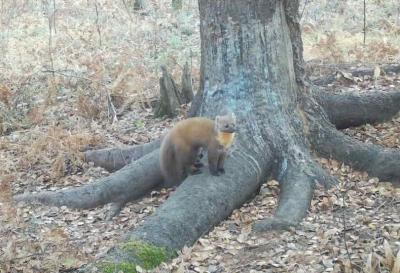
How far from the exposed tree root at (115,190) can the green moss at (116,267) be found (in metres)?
2.16

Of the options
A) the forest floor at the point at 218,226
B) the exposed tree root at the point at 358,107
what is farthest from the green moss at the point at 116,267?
the exposed tree root at the point at 358,107

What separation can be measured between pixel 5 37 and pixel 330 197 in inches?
428

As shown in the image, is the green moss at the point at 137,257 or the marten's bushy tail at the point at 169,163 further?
the marten's bushy tail at the point at 169,163

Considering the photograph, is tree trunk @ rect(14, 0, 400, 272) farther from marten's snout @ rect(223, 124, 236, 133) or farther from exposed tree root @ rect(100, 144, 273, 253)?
marten's snout @ rect(223, 124, 236, 133)

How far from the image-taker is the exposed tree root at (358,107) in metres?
8.41

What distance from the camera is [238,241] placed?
6.03 m

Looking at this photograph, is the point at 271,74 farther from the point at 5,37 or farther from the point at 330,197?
the point at 5,37

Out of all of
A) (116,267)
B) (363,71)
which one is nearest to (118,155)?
(116,267)

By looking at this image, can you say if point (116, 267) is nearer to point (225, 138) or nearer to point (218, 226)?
point (218, 226)

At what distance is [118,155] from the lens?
8.34 metres

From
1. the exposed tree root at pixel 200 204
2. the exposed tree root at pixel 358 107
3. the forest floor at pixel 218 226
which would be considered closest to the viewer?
the forest floor at pixel 218 226

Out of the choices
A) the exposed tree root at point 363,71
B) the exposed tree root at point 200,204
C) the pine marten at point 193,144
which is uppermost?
the exposed tree root at point 363,71

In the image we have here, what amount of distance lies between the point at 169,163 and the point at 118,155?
145 centimetres

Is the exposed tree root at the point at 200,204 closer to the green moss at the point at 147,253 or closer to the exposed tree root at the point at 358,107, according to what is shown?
the green moss at the point at 147,253
